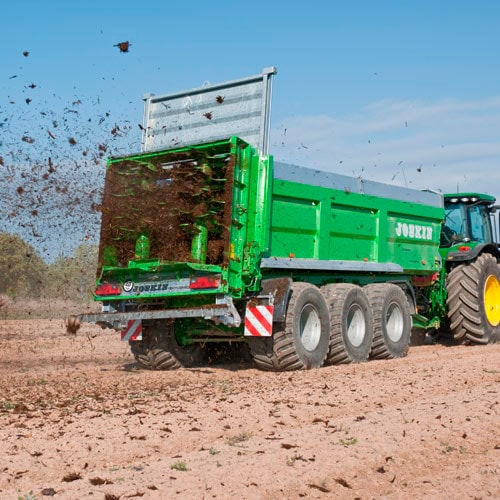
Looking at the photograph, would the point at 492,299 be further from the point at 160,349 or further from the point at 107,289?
the point at 107,289

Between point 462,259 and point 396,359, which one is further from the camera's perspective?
point 462,259

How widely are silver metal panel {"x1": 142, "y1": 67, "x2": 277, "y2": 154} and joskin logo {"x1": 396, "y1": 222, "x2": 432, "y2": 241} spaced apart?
339cm

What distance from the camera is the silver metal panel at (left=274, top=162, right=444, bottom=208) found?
9.74 m

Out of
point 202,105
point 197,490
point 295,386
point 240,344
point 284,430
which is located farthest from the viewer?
point 240,344

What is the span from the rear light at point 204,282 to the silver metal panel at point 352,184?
1480mm

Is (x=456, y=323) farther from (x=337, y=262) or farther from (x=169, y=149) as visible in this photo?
(x=169, y=149)

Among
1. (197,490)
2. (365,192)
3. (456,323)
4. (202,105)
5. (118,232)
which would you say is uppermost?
(202,105)

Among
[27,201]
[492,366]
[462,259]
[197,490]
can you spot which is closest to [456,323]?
[462,259]

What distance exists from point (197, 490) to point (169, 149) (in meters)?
5.97

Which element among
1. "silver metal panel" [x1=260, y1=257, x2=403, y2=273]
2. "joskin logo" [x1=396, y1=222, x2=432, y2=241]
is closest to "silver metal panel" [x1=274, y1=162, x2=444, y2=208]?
"joskin logo" [x1=396, y1=222, x2=432, y2=241]

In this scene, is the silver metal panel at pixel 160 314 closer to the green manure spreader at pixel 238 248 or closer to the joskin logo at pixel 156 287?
the green manure spreader at pixel 238 248

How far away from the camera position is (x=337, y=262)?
10.6 metres

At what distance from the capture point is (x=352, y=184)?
10961 mm

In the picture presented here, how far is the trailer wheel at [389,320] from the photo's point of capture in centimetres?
1119
